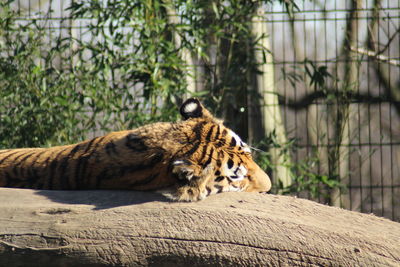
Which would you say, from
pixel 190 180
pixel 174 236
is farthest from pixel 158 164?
pixel 174 236

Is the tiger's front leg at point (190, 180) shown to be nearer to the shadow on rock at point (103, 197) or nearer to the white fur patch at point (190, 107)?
the shadow on rock at point (103, 197)

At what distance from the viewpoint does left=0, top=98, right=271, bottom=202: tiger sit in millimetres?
2222

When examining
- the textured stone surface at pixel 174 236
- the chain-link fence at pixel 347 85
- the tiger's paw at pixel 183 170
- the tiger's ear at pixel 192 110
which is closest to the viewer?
the textured stone surface at pixel 174 236

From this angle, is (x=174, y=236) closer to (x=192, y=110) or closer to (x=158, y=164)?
(x=158, y=164)

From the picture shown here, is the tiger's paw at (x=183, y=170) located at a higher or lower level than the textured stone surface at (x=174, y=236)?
higher

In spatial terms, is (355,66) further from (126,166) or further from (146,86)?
(126,166)

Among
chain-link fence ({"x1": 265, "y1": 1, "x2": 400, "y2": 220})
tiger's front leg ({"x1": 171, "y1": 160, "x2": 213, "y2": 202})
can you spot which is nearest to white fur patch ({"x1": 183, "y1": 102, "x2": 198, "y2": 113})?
tiger's front leg ({"x1": 171, "y1": 160, "x2": 213, "y2": 202})

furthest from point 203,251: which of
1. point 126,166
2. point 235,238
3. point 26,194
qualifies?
point 26,194

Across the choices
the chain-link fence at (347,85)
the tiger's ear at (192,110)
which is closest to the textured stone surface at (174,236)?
the tiger's ear at (192,110)

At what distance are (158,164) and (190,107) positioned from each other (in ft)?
1.56

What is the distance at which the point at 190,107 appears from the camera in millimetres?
2664

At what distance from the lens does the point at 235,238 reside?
6.68 ft

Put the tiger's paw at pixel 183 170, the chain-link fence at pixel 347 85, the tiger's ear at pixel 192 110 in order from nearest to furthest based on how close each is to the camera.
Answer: the tiger's paw at pixel 183 170, the tiger's ear at pixel 192 110, the chain-link fence at pixel 347 85

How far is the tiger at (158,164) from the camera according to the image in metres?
2.22
